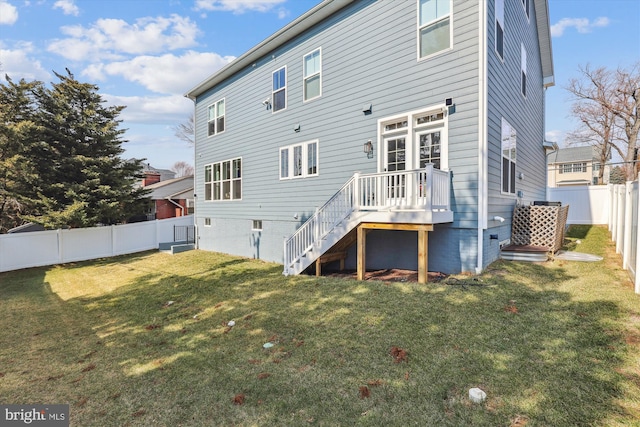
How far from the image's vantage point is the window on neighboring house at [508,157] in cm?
790

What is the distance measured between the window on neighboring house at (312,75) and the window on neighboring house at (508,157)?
5.41m

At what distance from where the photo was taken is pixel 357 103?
8773 mm

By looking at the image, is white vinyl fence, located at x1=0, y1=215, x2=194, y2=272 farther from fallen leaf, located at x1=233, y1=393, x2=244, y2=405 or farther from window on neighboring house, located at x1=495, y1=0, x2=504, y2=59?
window on neighboring house, located at x1=495, y1=0, x2=504, y2=59

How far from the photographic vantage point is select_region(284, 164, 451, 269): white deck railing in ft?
20.5

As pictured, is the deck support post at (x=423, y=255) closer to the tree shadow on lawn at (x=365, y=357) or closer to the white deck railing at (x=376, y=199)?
the tree shadow on lawn at (x=365, y=357)

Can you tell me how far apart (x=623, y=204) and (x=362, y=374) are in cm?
770

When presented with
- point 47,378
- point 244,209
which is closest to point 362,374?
point 47,378

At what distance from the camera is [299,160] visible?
10.6m

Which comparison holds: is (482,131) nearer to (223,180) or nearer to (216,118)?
(223,180)

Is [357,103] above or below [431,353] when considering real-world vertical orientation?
A: above

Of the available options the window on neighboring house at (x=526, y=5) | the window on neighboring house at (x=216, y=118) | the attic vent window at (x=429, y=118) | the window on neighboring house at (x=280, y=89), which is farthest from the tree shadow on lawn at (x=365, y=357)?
the window on neighboring house at (x=216, y=118)

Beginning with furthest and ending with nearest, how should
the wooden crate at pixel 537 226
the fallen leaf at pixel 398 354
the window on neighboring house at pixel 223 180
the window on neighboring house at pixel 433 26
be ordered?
1. the window on neighboring house at pixel 223 180
2. the wooden crate at pixel 537 226
3. the window on neighboring house at pixel 433 26
4. the fallen leaf at pixel 398 354

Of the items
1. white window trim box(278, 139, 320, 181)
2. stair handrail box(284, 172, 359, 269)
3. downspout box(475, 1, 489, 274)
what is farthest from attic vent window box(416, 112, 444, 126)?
white window trim box(278, 139, 320, 181)

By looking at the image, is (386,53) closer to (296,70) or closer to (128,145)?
(296,70)
